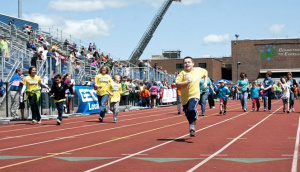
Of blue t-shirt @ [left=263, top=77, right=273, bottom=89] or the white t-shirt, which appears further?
blue t-shirt @ [left=263, top=77, right=273, bottom=89]

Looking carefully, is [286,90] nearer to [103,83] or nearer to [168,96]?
[103,83]

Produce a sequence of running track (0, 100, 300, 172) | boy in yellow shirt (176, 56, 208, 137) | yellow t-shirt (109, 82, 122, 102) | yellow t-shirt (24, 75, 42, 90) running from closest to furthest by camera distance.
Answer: running track (0, 100, 300, 172), boy in yellow shirt (176, 56, 208, 137), yellow t-shirt (24, 75, 42, 90), yellow t-shirt (109, 82, 122, 102)

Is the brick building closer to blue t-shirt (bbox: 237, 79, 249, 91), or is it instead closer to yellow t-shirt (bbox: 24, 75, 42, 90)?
blue t-shirt (bbox: 237, 79, 249, 91)

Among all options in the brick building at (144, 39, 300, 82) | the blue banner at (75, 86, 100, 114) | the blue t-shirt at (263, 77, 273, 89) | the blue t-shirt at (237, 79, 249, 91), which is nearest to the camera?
the blue banner at (75, 86, 100, 114)

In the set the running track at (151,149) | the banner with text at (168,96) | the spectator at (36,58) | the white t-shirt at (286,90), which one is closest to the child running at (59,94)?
the running track at (151,149)

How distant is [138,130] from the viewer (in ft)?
50.8

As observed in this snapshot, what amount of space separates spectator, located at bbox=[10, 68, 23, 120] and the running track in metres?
4.09

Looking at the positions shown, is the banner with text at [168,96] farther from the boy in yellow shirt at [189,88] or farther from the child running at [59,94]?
the boy in yellow shirt at [189,88]

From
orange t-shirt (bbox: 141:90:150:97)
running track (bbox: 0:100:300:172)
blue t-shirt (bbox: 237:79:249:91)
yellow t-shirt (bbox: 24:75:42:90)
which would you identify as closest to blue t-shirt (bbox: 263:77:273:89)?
blue t-shirt (bbox: 237:79:249:91)

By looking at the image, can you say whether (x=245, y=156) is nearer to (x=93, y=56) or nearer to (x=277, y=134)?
(x=277, y=134)

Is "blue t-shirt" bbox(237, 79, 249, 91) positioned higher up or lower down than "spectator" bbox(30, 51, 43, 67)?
lower down

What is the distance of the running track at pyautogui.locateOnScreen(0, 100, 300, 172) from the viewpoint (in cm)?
845

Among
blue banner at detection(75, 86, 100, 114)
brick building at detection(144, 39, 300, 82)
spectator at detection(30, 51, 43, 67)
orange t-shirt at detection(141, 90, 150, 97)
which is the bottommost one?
blue banner at detection(75, 86, 100, 114)

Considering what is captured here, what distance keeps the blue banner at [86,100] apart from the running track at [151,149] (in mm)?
8928
